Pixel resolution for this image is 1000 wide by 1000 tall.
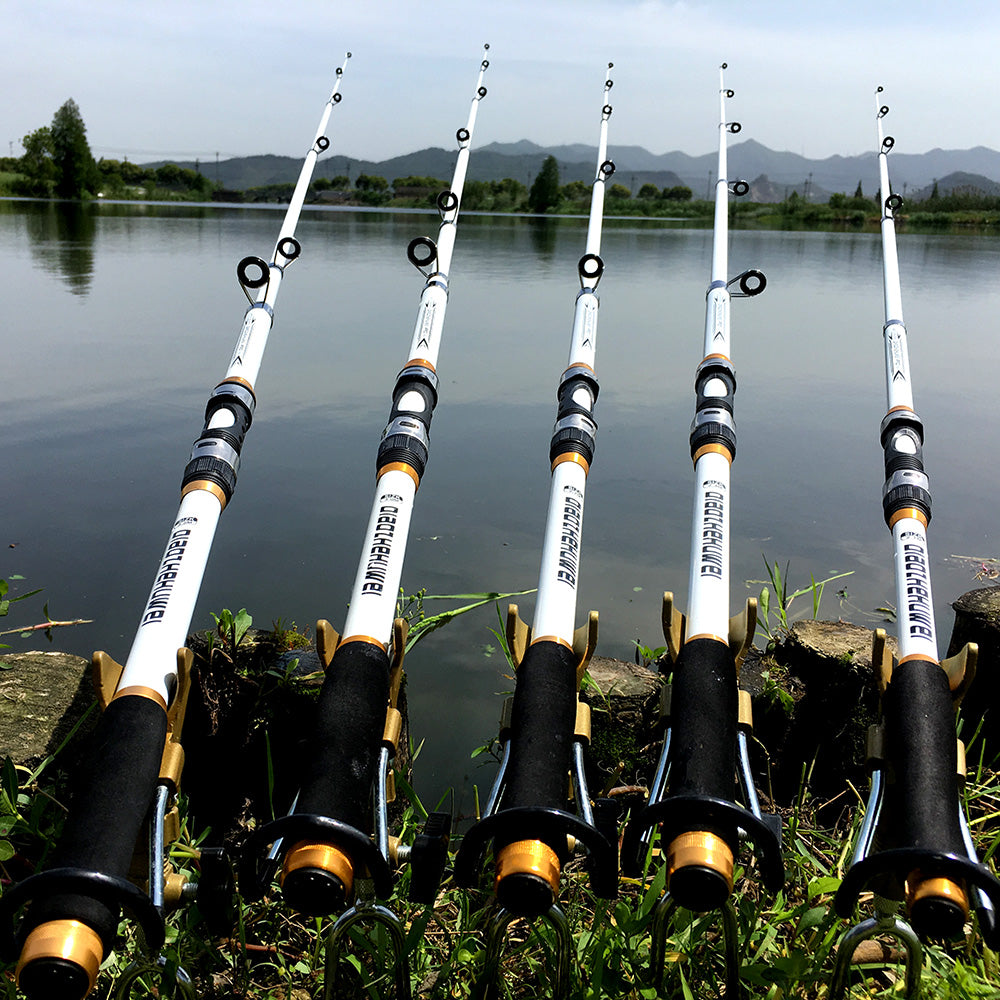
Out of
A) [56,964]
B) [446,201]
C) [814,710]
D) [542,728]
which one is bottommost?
[56,964]

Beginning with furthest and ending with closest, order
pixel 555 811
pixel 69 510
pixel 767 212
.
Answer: pixel 767 212
pixel 69 510
pixel 555 811

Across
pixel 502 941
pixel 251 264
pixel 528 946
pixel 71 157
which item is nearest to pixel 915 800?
pixel 502 941

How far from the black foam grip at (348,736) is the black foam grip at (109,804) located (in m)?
0.25

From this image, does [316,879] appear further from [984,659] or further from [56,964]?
[984,659]

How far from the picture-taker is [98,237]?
45.1 ft

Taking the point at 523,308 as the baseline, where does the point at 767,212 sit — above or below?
above

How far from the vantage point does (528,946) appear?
1.98m

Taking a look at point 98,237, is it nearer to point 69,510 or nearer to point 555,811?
point 69,510

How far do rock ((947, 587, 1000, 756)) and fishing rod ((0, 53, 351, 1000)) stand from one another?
6.77ft

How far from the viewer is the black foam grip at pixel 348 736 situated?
5.02 feet

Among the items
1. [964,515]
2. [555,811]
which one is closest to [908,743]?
[555,811]

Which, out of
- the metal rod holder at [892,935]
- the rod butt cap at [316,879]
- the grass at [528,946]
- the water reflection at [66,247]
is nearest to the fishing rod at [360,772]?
the rod butt cap at [316,879]

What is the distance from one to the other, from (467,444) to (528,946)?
10.5ft

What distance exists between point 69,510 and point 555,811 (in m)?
3.36
